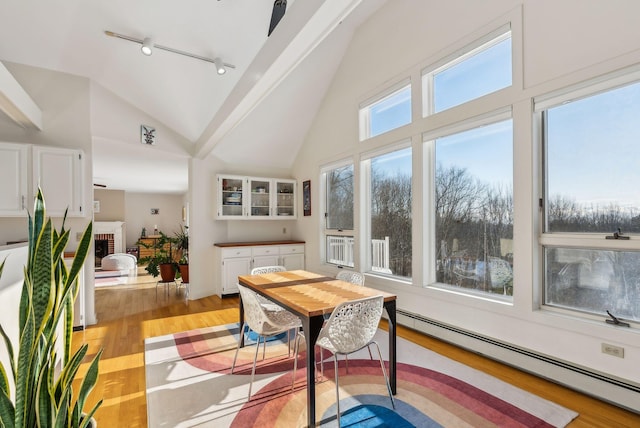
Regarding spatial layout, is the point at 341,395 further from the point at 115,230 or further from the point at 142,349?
the point at 115,230

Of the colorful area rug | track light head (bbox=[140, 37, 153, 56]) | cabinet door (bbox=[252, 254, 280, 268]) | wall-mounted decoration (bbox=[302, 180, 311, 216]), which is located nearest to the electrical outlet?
the colorful area rug

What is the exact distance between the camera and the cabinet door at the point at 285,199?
5.67 m

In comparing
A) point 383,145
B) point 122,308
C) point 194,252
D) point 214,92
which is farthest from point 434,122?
point 122,308

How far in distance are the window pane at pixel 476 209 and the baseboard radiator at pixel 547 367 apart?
447 mm

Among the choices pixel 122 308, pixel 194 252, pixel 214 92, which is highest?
pixel 214 92

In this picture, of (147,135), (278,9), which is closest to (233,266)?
(147,135)

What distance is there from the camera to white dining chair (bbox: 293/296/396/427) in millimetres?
1879

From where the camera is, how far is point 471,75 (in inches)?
116

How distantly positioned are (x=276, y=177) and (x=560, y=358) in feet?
→ 15.4

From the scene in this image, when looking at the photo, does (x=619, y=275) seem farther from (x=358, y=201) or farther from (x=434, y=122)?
(x=358, y=201)

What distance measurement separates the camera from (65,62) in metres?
3.71

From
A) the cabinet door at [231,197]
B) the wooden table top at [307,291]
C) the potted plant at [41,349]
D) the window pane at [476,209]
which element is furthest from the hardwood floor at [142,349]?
the cabinet door at [231,197]

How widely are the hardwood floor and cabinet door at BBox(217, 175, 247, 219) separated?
138 cm

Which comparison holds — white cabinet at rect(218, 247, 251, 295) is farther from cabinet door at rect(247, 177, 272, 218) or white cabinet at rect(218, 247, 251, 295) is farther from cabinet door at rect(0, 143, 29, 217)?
cabinet door at rect(0, 143, 29, 217)
